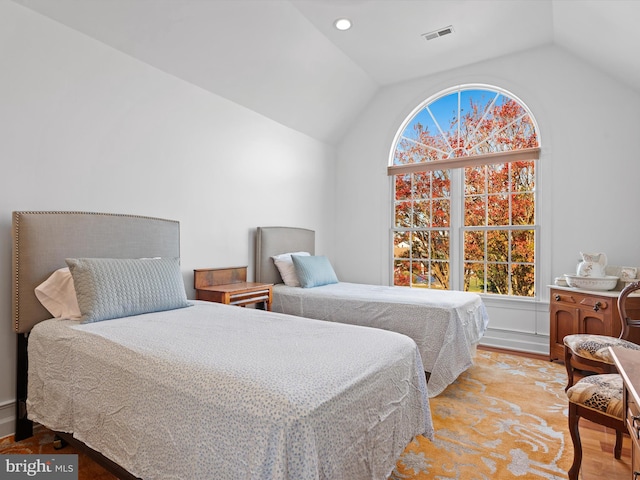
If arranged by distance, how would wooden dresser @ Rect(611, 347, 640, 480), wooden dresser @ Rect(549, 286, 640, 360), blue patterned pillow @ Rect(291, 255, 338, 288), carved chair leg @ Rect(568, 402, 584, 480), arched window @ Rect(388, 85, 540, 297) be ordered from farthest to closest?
arched window @ Rect(388, 85, 540, 297) → blue patterned pillow @ Rect(291, 255, 338, 288) → wooden dresser @ Rect(549, 286, 640, 360) → carved chair leg @ Rect(568, 402, 584, 480) → wooden dresser @ Rect(611, 347, 640, 480)

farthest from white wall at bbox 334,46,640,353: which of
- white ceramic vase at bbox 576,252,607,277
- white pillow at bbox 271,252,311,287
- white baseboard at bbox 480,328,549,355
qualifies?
white pillow at bbox 271,252,311,287

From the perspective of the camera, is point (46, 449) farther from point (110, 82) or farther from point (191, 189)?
point (110, 82)

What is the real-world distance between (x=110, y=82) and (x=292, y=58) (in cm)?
174

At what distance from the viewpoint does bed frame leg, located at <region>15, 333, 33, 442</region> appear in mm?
2182

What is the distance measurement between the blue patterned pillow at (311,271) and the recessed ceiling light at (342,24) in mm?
2350

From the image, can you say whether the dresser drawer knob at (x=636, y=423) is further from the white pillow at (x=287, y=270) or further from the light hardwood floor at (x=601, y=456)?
the white pillow at (x=287, y=270)

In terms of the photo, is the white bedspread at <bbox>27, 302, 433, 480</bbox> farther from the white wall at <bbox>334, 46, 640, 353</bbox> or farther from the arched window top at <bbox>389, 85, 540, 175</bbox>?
the arched window top at <bbox>389, 85, 540, 175</bbox>

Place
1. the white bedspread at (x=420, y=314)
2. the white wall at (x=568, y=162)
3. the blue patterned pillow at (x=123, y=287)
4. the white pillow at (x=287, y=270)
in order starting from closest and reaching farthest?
the blue patterned pillow at (x=123, y=287) < the white bedspread at (x=420, y=314) < the white wall at (x=568, y=162) < the white pillow at (x=287, y=270)

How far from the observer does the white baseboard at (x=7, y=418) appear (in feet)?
7.31

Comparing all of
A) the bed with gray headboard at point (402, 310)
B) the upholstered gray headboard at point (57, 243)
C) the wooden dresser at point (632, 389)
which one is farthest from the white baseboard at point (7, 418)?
the wooden dresser at point (632, 389)

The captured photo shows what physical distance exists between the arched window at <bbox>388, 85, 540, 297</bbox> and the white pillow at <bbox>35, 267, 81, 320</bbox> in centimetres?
374

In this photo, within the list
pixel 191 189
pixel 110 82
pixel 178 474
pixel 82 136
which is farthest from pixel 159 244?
pixel 178 474

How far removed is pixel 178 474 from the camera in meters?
1.29

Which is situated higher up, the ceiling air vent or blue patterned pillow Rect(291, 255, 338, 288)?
the ceiling air vent
